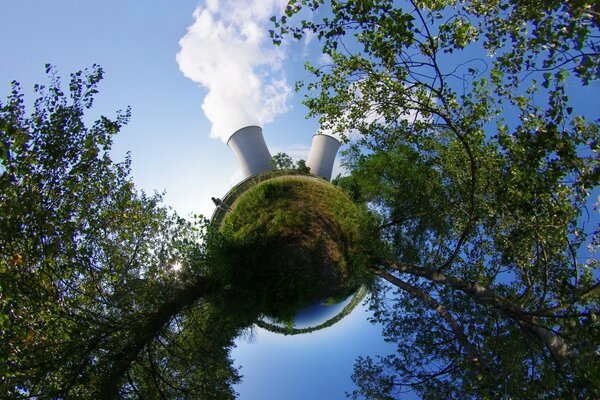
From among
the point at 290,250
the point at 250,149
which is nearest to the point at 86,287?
the point at 290,250

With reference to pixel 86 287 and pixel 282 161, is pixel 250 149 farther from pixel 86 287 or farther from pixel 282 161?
pixel 86 287

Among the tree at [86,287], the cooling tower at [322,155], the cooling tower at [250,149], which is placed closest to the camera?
the tree at [86,287]

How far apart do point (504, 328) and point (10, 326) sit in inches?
449

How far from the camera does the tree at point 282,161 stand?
Result: 1320 cm

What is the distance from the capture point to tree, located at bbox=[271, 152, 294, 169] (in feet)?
43.3

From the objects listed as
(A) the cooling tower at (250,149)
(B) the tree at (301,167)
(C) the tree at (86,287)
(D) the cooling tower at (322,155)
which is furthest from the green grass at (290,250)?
(D) the cooling tower at (322,155)

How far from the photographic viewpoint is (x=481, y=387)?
6.79 meters

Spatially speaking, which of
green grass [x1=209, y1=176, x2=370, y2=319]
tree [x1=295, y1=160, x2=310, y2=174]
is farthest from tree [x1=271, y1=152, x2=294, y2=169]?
green grass [x1=209, y1=176, x2=370, y2=319]

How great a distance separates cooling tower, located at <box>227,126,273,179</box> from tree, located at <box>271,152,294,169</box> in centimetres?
105

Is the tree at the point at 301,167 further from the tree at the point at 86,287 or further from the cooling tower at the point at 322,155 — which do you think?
the tree at the point at 86,287

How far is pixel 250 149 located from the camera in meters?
15.0

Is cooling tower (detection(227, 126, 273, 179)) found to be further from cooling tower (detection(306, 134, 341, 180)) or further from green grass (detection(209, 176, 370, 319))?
green grass (detection(209, 176, 370, 319))

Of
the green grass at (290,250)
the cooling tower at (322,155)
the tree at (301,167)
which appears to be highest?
the cooling tower at (322,155)

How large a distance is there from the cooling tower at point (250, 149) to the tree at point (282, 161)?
1.05m
